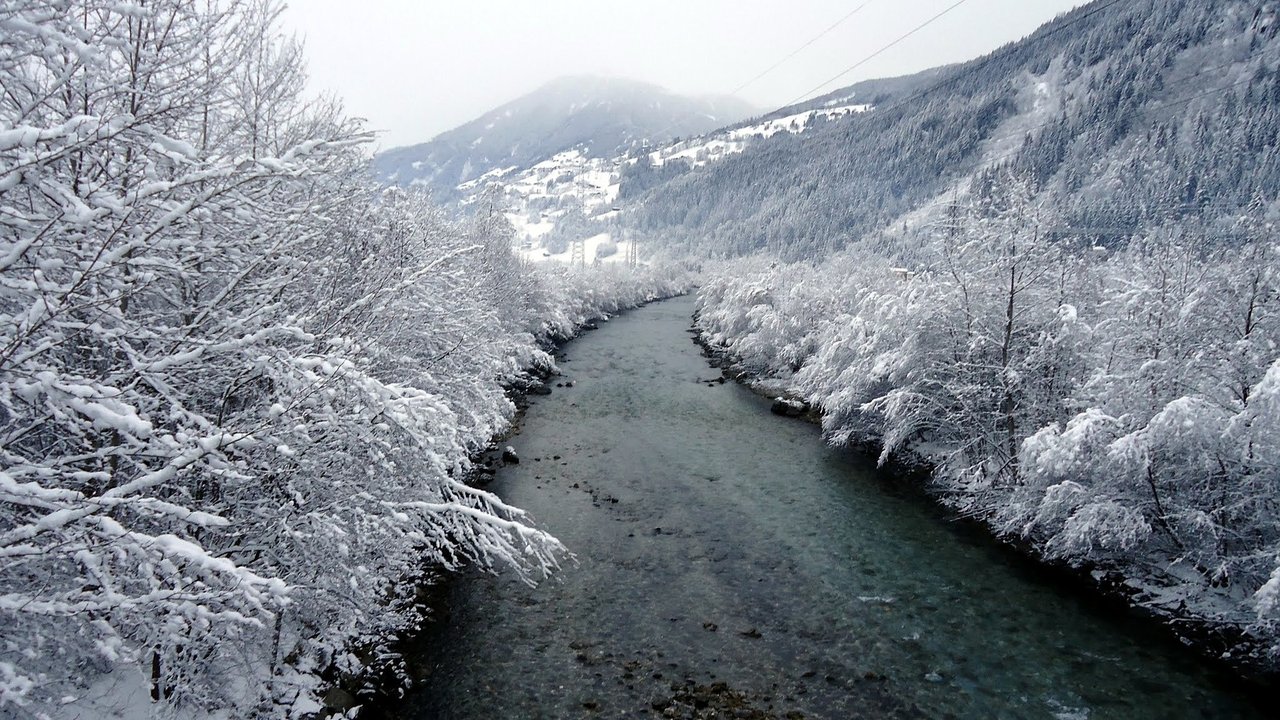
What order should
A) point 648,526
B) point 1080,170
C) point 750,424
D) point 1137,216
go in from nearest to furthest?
point 648,526, point 750,424, point 1137,216, point 1080,170

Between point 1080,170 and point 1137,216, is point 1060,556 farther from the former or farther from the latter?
point 1080,170

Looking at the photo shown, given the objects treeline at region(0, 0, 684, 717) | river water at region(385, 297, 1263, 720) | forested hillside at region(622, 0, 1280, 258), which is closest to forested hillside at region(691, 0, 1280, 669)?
river water at region(385, 297, 1263, 720)

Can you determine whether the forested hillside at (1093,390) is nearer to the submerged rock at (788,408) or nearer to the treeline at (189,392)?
the submerged rock at (788,408)

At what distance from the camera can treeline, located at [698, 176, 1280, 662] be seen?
14336mm

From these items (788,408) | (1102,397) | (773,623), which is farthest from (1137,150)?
(773,623)

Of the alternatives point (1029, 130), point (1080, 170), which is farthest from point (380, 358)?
point (1029, 130)

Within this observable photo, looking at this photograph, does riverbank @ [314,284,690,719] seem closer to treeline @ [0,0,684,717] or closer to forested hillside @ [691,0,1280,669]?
treeline @ [0,0,684,717]

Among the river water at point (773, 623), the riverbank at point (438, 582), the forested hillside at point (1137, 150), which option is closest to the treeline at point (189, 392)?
the riverbank at point (438, 582)

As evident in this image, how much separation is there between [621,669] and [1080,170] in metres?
188

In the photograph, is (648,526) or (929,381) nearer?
(648,526)

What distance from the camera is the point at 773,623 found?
14.9m

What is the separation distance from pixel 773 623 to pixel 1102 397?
11453 mm

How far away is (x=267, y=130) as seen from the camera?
424 inches

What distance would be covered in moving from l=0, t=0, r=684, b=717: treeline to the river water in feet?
10.6
